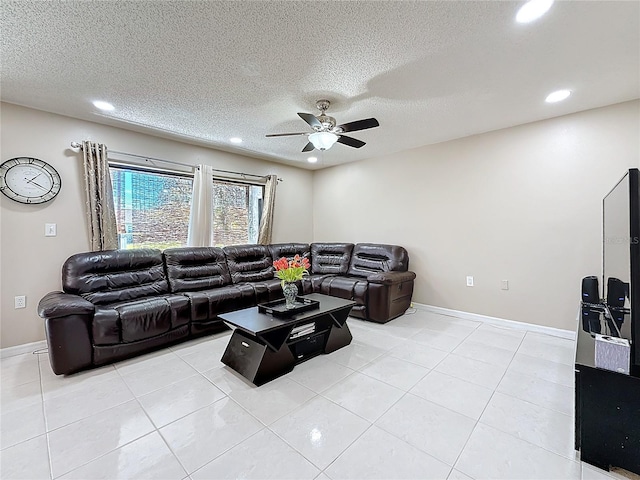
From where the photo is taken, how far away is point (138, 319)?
268cm

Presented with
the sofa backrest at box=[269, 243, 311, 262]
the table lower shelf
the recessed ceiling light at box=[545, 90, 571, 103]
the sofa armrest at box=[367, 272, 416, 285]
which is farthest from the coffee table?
the recessed ceiling light at box=[545, 90, 571, 103]

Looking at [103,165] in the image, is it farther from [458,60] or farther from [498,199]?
[498,199]

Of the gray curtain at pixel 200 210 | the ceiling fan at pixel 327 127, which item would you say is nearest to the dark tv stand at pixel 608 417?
the ceiling fan at pixel 327 127

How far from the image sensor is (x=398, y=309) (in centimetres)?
393

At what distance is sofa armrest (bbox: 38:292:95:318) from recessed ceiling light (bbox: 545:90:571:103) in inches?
182

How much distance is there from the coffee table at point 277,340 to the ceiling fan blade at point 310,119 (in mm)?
1724

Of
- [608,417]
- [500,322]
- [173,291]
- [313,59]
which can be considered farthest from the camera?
[500,322]

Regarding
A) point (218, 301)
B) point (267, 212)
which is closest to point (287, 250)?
point (267, 212)

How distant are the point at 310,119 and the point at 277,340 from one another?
1.91 meters

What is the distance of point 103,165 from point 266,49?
101 inches

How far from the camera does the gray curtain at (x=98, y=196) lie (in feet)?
10.4

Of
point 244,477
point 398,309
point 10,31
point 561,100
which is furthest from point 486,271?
point 10,31

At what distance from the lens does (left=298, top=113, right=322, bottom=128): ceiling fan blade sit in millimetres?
2372

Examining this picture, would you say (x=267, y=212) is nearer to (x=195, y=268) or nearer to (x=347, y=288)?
(x=195, y=268)
